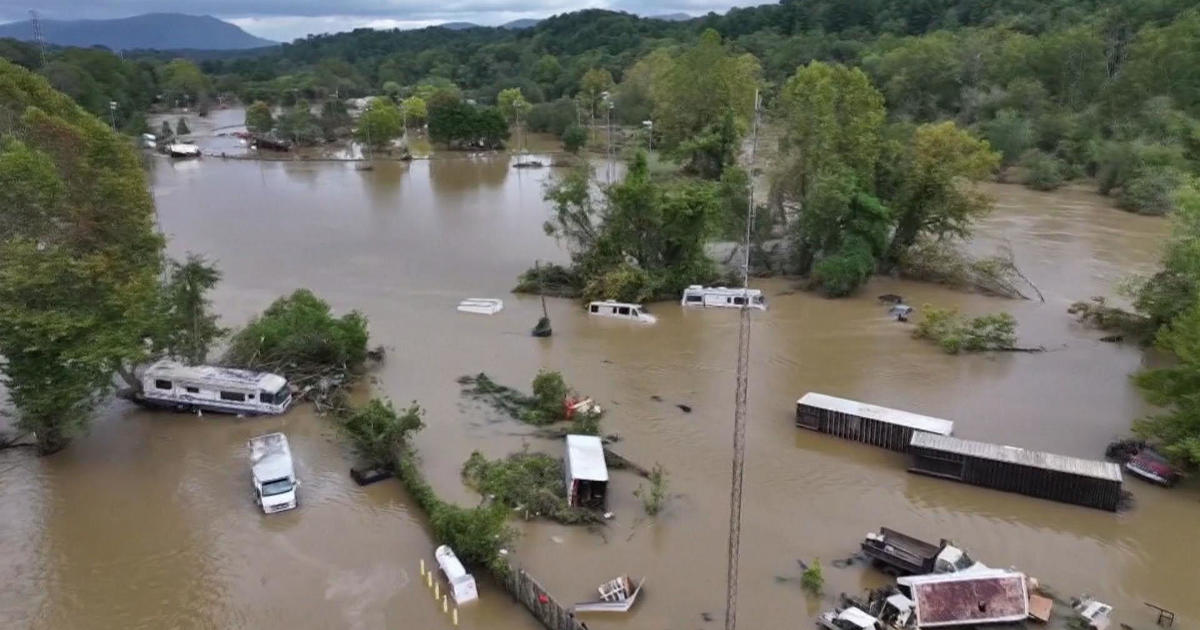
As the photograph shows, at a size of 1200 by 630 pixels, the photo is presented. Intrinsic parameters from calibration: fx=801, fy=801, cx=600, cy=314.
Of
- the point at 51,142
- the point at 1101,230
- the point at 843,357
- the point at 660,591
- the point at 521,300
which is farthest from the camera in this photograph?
the point at 1101,230

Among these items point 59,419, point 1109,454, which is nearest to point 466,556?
point 59,419

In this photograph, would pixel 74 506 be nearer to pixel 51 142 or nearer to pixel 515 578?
pixel 51 142

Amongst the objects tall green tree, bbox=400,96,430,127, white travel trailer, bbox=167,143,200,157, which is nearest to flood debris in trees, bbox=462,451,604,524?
white travel trailer, bbox=167,143,200,157

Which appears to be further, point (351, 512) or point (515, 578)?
point (351, 512)

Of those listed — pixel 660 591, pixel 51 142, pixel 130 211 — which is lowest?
pixel 660 591

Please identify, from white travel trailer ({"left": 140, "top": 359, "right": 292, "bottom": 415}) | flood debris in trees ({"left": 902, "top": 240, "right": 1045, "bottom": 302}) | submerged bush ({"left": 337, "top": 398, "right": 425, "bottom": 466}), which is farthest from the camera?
flood debris in trees ({"left": 902, "top": 240, "right": 1045, "bottom": 302})

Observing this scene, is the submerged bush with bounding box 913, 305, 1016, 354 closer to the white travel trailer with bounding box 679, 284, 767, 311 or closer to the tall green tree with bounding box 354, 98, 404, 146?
the white travel trailer with bounding box 679, 284, 767, 311
